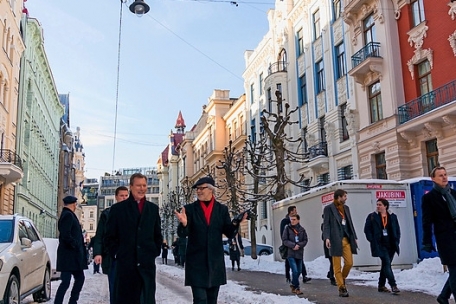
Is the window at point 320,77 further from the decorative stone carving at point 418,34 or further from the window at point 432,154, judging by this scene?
the window at point 432,154

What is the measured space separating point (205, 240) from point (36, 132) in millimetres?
41109

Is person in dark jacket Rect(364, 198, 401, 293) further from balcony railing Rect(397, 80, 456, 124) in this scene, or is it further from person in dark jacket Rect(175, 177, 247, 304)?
balcony railing Rect(397, 80, 456, 124)

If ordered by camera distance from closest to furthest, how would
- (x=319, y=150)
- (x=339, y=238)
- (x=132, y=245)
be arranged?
1. (x=132, y=245)
2. (x=339, y=238)
3. (x=319, y=150)

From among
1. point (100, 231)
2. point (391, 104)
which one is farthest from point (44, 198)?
point (100, 231)

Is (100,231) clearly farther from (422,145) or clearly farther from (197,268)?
(422,145)

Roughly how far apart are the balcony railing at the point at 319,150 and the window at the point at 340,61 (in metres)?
4.16

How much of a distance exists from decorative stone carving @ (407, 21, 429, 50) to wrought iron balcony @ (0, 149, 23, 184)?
21292 mm

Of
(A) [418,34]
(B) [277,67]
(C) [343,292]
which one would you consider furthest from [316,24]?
(C) [343,292]

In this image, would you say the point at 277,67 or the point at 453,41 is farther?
the point at 277,67

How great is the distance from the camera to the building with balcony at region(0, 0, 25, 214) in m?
30.4

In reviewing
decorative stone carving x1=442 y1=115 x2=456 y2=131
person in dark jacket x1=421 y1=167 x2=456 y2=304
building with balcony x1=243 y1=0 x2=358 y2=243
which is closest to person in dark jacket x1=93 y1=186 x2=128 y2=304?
person in dark jacket x1=421 y1=167 x2=456 y2=304

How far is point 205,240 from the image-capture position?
5.46 metres

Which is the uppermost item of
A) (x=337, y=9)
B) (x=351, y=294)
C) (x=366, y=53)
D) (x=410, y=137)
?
(x=337, y=9)

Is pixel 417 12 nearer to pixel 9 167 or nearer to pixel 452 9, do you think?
pixel 452 9
